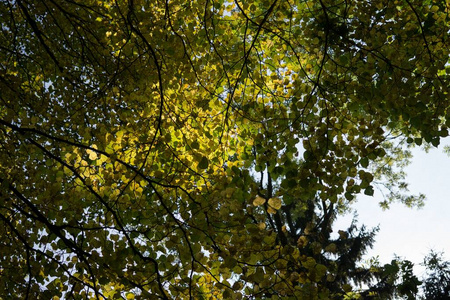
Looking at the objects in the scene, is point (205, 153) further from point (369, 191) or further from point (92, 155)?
point (369, 191)

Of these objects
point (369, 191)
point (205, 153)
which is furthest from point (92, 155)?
point (369, 191)

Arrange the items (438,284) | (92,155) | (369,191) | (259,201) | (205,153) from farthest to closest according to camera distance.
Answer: (438,284) → (205,153) → (92,155) → (369,191) → (259,201)

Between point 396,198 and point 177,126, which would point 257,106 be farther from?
point 396,198

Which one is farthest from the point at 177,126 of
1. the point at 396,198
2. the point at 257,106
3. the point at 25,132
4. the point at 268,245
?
the point at 396,198

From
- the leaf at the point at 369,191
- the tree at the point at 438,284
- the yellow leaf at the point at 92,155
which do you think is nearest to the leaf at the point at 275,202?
the leaf at the point at 369,191

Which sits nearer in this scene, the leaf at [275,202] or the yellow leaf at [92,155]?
the leaf at [275,202]

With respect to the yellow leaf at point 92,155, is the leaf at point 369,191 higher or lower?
lower

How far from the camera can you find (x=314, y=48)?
526 cm

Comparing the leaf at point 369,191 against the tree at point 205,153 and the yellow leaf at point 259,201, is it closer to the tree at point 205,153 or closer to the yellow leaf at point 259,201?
the tree at point 205,153

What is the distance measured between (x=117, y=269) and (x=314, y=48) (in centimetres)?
394

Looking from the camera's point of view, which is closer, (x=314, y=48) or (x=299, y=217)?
(x=314, y=48)

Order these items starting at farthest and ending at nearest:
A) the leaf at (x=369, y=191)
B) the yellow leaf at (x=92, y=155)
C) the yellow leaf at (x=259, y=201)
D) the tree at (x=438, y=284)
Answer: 1. the tree at (x=438, y=284)
2. the yellow leaf at (x=92, y=155)
3. the leaf at (x=369, y=191)
4. the yellow leaf at (x=259, y=201)

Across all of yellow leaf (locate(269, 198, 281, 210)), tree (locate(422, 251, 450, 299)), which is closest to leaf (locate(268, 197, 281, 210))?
yellow leaf (locate(269, 198, 281, 210))

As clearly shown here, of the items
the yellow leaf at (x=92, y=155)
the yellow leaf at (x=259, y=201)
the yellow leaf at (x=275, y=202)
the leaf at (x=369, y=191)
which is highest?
the yellow leaf at (x=92, y=155)
